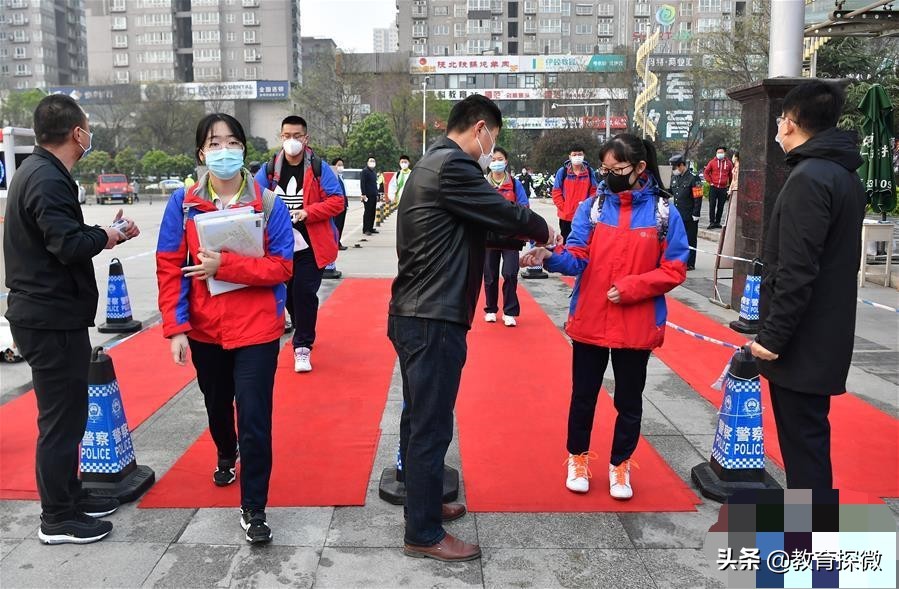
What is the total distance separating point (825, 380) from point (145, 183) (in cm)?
5233

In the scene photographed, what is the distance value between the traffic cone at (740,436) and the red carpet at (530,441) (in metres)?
0.18

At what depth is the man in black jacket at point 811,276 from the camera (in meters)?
2.74

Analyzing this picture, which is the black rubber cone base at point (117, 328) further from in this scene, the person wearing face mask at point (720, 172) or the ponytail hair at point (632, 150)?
the person wearing face mask at point (720, 172)

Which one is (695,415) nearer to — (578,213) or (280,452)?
(578,213)

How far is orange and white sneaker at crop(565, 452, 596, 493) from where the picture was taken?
3.84 metres

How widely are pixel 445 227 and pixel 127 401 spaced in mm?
3488

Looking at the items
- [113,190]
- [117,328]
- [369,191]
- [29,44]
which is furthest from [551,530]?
[29,44]

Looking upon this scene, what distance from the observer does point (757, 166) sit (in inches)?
320

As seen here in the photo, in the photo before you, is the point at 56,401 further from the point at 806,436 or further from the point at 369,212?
→ the point at 369,212

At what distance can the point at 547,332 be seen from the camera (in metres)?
7.69

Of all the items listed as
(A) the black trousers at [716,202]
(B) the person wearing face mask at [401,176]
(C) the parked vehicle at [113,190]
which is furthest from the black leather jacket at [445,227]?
(C) the parked vehicle at [113,190]

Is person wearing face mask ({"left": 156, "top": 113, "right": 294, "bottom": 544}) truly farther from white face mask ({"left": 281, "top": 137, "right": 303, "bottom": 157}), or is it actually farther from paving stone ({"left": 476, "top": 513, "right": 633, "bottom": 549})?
white face mask ({"left": 281, "top": 137, "right": 303, "bottom": 157})

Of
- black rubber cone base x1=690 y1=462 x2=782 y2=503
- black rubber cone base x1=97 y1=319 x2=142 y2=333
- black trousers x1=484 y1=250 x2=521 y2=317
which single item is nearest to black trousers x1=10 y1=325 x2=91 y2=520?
black rubber cone base x1=690 y1=462 x2=782 y2=503

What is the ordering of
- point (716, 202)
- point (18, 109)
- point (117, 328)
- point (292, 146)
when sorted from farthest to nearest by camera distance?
point (18, 109) < point (716, 202) < point (117, 328) < point (292, 146)
